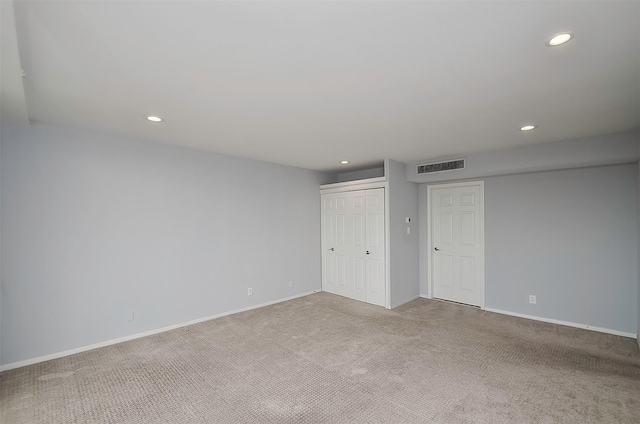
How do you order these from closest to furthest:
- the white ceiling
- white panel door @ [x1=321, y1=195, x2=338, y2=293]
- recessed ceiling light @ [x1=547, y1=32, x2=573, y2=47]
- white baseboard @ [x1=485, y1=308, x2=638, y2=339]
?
the white ceiling
recessed ceiling light @ [x1=547, y1=32, x2=573, y2=47]
white baseboard @ [x1=485, y1=308, x2=638, y2=339]
white panel door @ [x1=321, y1=195, x2=338, y2=293]

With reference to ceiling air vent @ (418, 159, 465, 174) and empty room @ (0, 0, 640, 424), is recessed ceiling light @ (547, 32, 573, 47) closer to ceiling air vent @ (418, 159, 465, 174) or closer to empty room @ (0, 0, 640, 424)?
empty room @ (0, 0, 640, 424)

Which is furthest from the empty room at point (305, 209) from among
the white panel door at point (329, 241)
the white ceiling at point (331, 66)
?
the white panel door at point (329, 241)

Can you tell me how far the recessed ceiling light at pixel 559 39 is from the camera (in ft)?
4.96

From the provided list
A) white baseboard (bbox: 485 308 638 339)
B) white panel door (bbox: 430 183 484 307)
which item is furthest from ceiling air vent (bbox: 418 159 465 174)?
white baseboard (bbox: 485 308 638 339)

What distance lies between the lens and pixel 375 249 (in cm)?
496

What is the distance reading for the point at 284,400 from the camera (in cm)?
233

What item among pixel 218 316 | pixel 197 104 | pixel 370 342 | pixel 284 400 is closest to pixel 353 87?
pixel 197 104

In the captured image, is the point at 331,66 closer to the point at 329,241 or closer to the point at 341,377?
the point at 341,377

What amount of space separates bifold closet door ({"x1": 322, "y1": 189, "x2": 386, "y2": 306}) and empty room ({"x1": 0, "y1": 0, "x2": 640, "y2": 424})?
0.05 m

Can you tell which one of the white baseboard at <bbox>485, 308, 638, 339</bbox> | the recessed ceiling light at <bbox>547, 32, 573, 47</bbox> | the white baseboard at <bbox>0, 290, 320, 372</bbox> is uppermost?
the recessed ceiling light at <bbox>547, 32, 573, 47</bbox>

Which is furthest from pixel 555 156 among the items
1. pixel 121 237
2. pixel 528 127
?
pixel 121 237

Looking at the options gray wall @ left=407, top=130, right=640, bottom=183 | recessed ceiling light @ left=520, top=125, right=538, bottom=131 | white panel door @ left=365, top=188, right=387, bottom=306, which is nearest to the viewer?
recessed ceiling light @ left=520, top=125, right=538, bottom=131

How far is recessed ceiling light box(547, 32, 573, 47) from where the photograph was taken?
151 cm

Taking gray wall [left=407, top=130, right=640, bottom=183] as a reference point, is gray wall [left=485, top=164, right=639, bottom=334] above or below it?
below
